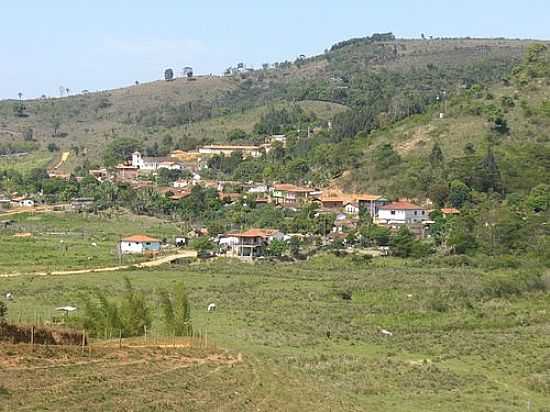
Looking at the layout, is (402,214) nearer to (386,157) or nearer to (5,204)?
(386,157)

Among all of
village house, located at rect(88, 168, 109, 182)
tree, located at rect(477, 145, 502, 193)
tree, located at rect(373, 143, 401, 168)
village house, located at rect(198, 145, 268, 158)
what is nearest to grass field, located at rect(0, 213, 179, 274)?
village house, located at rect(88, 168, 109, 182)

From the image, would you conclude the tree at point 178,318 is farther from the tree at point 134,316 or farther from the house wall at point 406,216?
the house wall at point 406,216

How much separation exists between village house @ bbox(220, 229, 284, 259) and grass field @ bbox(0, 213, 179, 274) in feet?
20.3

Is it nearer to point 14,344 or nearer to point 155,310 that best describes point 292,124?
point 155,310

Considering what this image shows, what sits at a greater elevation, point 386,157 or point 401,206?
point 386,157

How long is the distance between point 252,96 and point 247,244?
103 metres

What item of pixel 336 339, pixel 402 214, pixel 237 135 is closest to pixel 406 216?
pixel 402 214

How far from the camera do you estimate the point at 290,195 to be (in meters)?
79.9

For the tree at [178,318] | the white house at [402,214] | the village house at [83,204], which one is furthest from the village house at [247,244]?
the tree at [178,318]

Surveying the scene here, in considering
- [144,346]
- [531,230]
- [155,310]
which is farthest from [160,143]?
[144,346]

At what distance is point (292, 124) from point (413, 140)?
34979 mm

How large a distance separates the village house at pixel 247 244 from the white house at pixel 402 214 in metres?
10.9

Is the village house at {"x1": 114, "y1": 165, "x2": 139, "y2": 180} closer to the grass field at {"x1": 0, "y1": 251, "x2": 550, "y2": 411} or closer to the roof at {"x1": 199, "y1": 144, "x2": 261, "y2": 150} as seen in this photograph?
the roof at {"x1": 199, "y1": 144, "x2": 261, "y2": 150}

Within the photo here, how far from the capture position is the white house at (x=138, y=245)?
6206 centimetres
